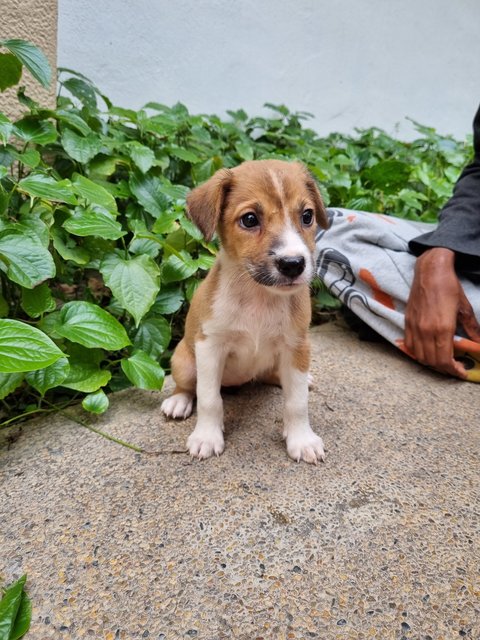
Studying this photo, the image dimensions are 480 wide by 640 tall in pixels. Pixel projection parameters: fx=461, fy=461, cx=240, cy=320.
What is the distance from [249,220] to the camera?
1.89m

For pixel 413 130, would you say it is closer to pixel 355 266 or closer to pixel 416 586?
pixel 355 266

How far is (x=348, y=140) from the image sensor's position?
19.5 ft

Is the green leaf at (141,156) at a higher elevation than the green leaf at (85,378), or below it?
higher

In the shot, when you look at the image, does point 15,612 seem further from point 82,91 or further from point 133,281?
point 82,91

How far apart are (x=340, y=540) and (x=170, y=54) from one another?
181 inches

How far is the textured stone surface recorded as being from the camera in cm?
135

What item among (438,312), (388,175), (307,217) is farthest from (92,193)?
(388,175)

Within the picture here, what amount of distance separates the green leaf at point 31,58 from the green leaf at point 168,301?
1234 millimetres

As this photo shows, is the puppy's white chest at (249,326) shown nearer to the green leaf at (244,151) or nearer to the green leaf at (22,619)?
the green leaf at (22,619)

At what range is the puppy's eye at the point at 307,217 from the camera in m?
1.96

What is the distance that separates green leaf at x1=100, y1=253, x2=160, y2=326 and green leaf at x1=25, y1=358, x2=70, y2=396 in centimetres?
40

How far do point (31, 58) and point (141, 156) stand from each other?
2.86 feet

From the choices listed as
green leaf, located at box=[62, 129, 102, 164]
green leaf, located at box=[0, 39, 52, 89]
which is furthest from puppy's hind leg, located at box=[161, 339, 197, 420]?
green leaf, located at box=[0, 39, 52, 89]

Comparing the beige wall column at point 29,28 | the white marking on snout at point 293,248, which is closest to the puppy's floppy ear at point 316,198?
the white marking on snout at point 293,248
